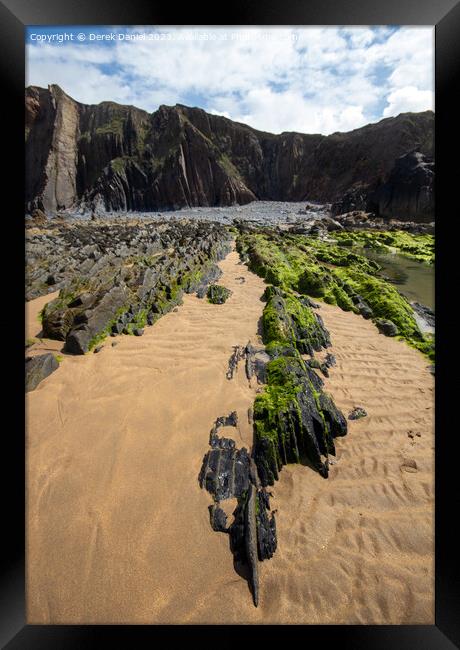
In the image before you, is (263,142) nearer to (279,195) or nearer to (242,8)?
(279,195)

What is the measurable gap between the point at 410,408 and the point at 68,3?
20.2 ft

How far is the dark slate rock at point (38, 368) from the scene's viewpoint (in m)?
4.48

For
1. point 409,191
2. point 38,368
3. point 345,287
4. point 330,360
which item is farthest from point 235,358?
point 409,191

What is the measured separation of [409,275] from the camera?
1596 cm

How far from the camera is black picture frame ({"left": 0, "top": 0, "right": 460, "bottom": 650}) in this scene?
2455mm

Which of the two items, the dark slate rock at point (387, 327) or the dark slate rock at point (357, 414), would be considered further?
the dark slate rock at point (387, 327)

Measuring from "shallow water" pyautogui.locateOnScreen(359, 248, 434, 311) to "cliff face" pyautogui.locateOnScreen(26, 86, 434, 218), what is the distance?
201 feet

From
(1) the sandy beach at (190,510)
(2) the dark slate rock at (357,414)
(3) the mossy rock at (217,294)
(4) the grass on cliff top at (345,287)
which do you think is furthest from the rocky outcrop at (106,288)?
(2) the dark slate rock at (357,414)

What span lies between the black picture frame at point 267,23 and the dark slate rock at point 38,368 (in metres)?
2.21

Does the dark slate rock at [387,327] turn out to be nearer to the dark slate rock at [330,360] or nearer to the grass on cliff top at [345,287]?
the grass on cliff top at [345,287]

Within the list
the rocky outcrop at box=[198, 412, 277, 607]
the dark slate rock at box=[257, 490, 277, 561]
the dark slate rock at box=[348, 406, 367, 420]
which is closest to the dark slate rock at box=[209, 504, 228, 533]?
the rocky outcrop at box=[198, 412, 277, 607]

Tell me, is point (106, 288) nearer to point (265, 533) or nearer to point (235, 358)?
point (235, 358)

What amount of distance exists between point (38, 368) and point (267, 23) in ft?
16.4
